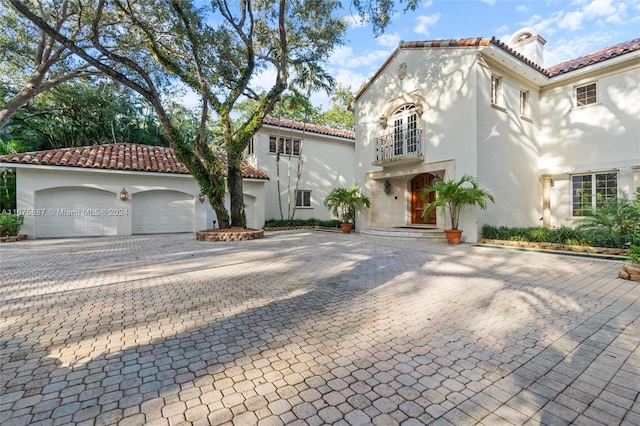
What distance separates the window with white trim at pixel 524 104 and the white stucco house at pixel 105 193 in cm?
1302

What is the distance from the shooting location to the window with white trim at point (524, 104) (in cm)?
1252

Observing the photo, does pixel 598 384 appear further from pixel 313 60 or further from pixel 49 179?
pixel 49 179

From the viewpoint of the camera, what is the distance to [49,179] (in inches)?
507

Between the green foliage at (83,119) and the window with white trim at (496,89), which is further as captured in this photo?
the green foliage at (83,119)

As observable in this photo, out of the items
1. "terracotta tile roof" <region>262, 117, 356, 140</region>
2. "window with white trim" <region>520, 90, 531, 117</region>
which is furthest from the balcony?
"terracotta tile roof" <region>262, 117, 356, 140</region>

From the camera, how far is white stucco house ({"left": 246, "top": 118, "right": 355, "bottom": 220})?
1834 cm

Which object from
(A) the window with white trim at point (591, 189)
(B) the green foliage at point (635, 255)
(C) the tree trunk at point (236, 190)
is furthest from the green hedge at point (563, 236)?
(C) the tree trunk at point (236, 190)

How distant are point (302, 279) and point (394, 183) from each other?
10.6 meters

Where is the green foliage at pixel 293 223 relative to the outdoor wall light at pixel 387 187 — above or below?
below

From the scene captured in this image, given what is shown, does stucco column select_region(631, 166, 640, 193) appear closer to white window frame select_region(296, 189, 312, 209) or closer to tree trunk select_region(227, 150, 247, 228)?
tree trunk select_region(227, 150, 247, 228)

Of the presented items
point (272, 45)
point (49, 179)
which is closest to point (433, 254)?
point (272, 45)

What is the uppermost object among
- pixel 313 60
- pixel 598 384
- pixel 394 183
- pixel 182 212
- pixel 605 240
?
pixel 313 60

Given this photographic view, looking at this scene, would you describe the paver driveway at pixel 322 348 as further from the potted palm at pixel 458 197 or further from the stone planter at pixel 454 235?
the stone planter at pixel 454 235

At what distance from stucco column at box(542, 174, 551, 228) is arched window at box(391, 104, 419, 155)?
18.2 feet
